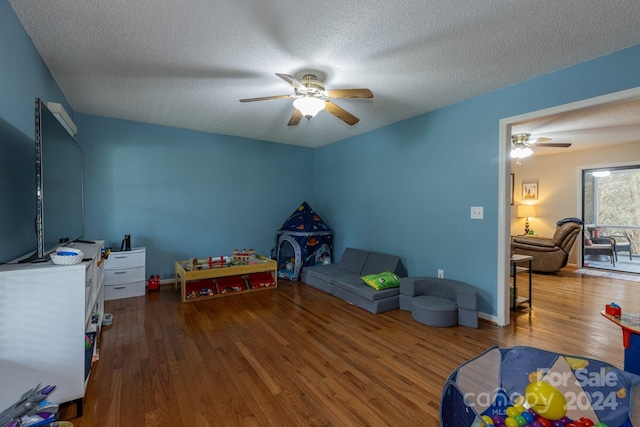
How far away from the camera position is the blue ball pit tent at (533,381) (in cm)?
135

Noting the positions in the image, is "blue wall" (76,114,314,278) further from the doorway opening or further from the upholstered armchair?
the doorway opening

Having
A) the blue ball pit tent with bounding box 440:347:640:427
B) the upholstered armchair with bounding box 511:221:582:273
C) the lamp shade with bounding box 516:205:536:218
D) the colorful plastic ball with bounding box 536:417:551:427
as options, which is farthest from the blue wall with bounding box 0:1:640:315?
the lamp shade with bounding box 516:205:536:218

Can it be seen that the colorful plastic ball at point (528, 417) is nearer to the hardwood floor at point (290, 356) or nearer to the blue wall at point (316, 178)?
the hardwood floor at point (290, 356)

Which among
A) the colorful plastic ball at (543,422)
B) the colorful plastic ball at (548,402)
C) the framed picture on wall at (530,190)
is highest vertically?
the framed picture on wall at (530,190)

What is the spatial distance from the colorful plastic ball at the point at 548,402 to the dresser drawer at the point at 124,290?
4247 mm

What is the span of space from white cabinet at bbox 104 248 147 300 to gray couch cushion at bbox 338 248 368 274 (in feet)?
9.42

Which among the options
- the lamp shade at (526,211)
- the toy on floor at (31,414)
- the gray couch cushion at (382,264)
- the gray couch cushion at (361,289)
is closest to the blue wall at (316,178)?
the gray couch cushion at (382,264)

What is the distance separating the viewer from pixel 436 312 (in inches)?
114

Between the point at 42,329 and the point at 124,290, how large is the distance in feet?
8.30

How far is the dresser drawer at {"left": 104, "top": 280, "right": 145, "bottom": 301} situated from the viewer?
3.70 metres

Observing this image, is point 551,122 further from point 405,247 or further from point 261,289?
point 261,289

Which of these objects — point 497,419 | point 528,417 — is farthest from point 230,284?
point 528,417

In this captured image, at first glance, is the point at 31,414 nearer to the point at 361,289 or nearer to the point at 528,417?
the point at 528,417

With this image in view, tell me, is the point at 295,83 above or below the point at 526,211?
above
